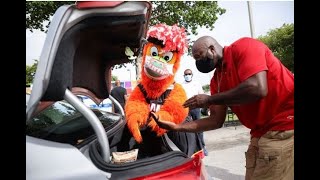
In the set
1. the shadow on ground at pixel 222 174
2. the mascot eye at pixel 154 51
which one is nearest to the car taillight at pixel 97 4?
the mascot eye at pixel 154 51

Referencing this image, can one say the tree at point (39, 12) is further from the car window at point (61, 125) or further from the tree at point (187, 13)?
the car window at point (61, 125)

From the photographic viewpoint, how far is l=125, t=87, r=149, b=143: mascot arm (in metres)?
3.05

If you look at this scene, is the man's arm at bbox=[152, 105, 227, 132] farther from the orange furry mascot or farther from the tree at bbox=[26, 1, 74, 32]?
the tree at bbox=[26, 1, 74, 32]

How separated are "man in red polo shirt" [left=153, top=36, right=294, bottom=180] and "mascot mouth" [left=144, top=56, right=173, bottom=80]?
3.09 ft

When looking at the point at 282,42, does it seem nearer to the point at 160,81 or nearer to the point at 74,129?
the point at 160,81

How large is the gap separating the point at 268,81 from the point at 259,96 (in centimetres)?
21

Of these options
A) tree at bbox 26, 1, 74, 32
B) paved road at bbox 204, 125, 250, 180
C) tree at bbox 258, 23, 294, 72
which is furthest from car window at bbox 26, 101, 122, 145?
tree at bbox 258, 23, 294, 72

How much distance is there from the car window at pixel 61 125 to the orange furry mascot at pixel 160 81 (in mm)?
516

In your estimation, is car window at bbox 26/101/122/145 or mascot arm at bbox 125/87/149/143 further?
mascot arm at bbox 125/87/149/143

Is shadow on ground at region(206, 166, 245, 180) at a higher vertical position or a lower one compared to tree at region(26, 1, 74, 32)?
lower

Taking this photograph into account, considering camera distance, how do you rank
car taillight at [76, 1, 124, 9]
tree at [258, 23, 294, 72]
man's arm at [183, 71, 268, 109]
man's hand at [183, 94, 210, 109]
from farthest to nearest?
tree at [258, 23, 294, 72] → man's hand at [183, 94, 210, 109] → man's arm at [183, 71, 268, 109] → car taillight at [76, 1, 124, 9]

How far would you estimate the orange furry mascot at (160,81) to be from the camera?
3.22m

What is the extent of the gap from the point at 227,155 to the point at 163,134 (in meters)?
3.46

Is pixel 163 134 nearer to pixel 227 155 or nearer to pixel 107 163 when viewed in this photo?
pixel 107 163
